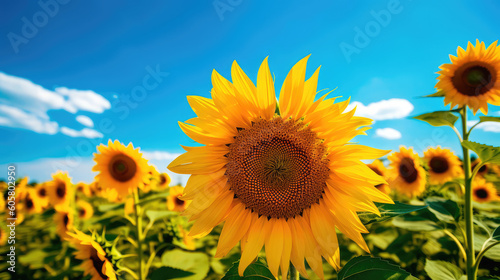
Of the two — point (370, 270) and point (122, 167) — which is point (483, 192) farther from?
point (122, 167)

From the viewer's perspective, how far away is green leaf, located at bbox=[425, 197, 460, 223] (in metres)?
2.84

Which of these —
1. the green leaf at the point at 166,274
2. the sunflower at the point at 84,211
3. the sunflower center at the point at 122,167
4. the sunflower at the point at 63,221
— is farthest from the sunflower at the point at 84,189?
the green leaf at the point at 166,274

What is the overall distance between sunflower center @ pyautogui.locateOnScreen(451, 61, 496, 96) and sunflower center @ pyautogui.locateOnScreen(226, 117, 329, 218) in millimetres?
Result: 2840

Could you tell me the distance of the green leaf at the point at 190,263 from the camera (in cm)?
307

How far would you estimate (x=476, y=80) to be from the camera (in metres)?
3.46

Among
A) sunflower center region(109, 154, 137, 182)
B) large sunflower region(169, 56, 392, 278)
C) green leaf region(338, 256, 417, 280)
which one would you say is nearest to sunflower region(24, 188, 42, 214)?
sunflower center region(109, 154, 137, 182)

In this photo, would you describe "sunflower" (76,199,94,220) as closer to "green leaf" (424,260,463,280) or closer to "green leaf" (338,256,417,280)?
"green leaf" (338,256,417,280)

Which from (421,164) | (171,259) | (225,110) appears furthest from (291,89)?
(421,164)

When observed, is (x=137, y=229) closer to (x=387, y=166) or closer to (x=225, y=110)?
(x=225, y=110)

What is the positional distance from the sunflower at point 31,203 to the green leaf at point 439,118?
27.6 ft

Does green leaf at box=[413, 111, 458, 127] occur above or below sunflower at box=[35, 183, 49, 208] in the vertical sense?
below

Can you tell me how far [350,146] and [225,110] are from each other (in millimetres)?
737

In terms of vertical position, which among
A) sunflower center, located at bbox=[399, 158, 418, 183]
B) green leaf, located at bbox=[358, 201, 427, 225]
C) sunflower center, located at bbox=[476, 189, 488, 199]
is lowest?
sunflower center, located at bbox=[476, 189, 488, 199]

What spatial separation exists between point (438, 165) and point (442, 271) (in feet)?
14.0
